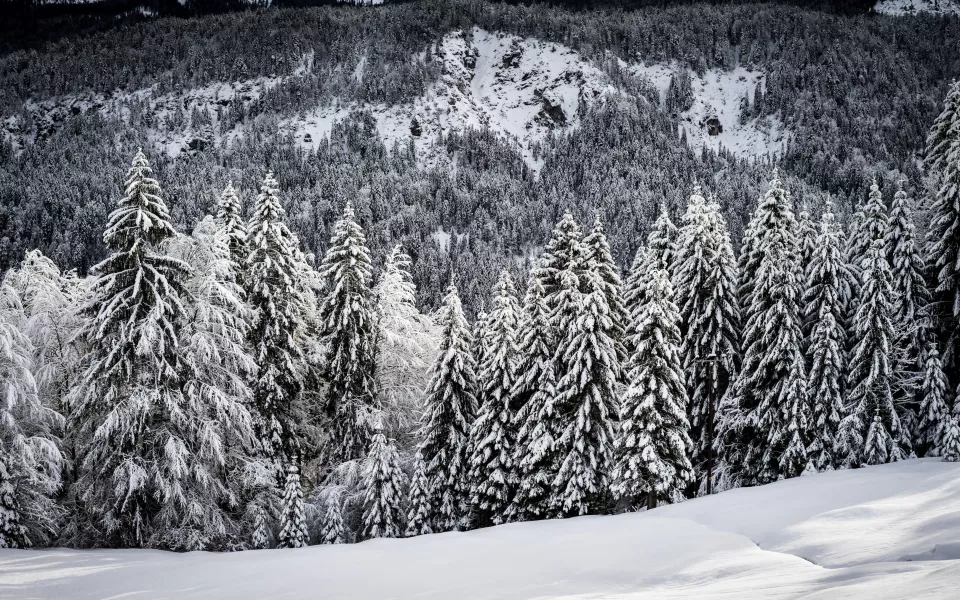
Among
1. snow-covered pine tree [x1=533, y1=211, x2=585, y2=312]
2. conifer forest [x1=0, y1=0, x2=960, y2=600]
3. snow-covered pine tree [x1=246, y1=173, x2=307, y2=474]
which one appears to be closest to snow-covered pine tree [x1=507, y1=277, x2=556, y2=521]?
conifer forest [x1=0, y1=0, x2=960, y2=600]

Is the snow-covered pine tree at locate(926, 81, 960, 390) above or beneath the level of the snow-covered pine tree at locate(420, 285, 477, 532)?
above

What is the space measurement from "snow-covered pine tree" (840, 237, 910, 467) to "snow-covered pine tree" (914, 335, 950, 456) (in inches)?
31.5

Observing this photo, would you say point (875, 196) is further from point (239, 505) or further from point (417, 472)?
point (239, 505)

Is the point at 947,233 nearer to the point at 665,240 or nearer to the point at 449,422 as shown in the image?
the point at 665,240

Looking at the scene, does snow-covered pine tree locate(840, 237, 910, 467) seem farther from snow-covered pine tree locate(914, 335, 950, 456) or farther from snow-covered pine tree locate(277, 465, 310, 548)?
snow-covered pine tree locate(277, 465, 310, 548)

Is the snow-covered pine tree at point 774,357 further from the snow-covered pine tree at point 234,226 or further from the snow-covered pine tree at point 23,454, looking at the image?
the snow-covered pine tree at point 23,454

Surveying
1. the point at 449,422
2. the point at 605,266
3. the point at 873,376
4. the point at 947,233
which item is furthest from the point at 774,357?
the point at 449,422

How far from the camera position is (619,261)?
148 m

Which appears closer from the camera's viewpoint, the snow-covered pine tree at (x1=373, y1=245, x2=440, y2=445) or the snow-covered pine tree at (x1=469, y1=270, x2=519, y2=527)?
the snow-covered pine tree at (x1=469, y1=270, x2=519, y2=527)

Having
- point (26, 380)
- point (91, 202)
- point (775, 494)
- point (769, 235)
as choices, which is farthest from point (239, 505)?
point (91, 202)

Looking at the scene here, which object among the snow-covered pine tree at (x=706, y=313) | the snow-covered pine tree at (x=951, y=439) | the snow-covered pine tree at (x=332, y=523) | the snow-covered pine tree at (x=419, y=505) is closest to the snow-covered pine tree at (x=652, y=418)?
the snow-covered pine tree at (x=706, y=313)

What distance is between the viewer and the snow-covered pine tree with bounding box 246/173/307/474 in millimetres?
22547

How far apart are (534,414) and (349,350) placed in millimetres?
9159

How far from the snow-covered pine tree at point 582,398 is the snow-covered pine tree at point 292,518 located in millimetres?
9796
